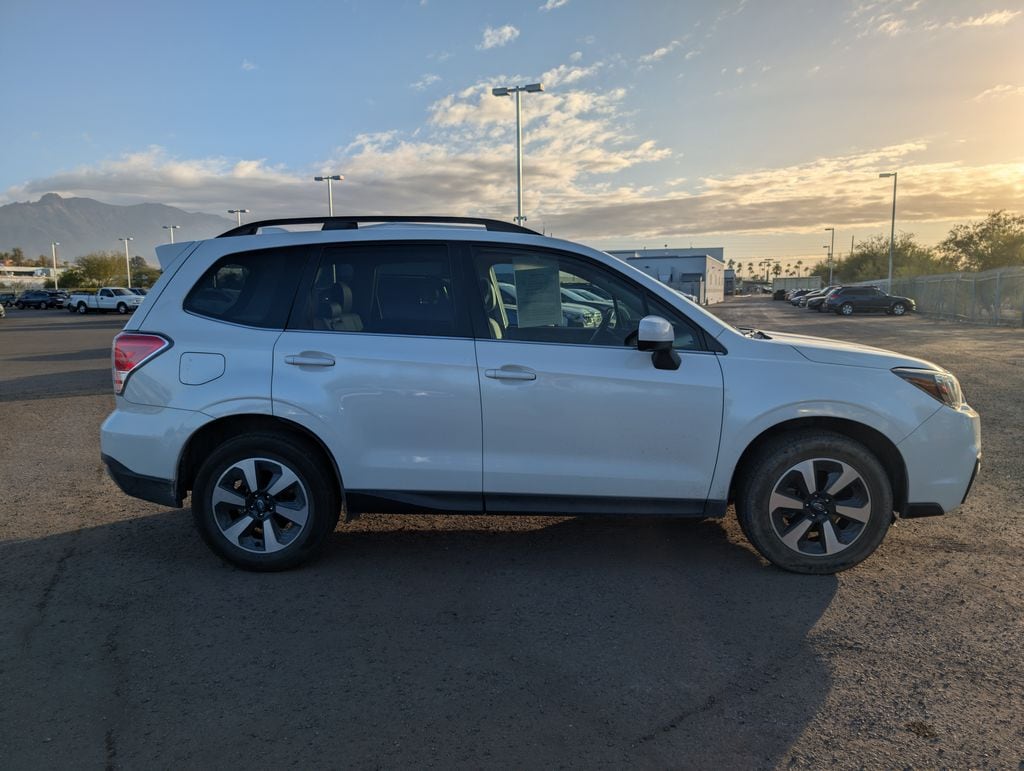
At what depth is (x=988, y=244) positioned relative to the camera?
52844 mm

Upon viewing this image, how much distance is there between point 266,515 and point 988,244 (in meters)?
62.3

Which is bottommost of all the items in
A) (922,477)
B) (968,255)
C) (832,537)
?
(832,537)

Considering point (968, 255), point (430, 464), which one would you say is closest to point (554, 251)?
point (430, 464)

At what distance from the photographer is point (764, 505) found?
12.8 ft

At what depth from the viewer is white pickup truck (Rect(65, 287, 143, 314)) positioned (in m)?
48.4

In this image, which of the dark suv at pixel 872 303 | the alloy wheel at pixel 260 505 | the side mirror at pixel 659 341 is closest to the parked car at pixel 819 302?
the dark suv at pixel 872 303

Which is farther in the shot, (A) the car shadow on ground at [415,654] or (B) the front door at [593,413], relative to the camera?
(B) the front door at [593,413]

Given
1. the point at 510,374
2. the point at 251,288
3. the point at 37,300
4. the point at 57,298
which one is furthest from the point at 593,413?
the point at 37,300

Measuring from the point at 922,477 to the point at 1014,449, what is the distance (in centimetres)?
406

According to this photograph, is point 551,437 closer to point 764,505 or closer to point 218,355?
point 764,505

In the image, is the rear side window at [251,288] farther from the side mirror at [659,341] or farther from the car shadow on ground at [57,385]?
the car shadow on ground at [57,385]

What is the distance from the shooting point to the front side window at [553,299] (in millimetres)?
3990

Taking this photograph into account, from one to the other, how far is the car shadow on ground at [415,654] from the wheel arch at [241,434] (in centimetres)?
56

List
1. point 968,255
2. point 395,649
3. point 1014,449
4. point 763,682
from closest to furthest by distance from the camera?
point 763,682 < point 395,649 < point 1014,449 < point 968,255
